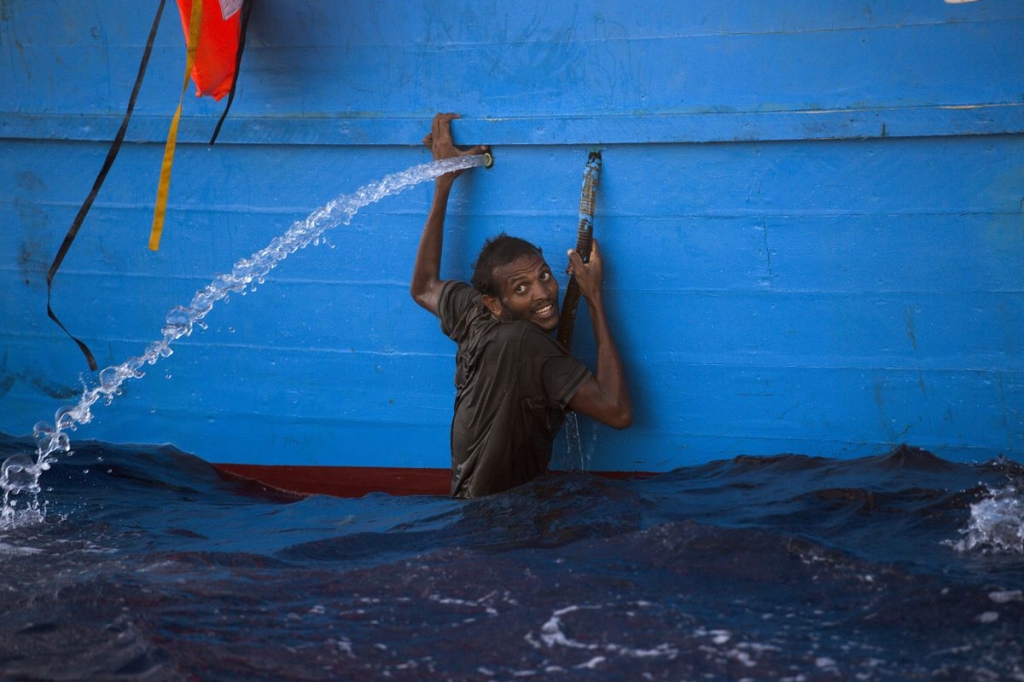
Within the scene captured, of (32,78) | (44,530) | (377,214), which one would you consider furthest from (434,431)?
(32,78)

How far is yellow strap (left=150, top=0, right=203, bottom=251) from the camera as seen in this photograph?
336cm

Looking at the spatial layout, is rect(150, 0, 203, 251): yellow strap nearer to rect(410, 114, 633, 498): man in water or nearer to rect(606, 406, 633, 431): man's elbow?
rect(410, 114, 633, 498): man in water

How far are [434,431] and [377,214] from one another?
83cm

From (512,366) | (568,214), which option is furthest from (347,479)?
(568,214)

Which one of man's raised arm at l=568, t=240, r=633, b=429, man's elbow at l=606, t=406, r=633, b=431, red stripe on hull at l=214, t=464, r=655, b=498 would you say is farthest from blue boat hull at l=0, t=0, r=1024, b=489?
man's elbow at l=606, t=406, r=633, b=431

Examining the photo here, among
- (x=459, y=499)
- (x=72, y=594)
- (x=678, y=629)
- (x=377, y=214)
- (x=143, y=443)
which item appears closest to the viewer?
(x=678, y=629)

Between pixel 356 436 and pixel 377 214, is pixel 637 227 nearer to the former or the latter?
pixel 377 214

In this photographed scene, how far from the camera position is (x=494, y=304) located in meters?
3.37

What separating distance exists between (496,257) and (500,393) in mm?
451

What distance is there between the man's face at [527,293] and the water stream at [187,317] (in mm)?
418

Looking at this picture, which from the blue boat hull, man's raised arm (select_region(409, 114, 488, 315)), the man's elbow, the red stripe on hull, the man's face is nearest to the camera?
the blue boat hull

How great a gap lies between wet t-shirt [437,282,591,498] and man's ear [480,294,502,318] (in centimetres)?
2

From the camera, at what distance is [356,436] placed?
12.6ft

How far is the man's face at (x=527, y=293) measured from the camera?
331 centimetres
